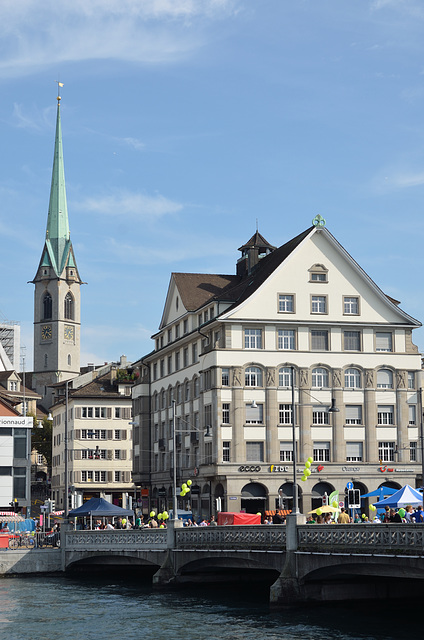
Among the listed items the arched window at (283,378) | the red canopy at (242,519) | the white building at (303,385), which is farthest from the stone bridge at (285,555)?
the arched window at (283,378)

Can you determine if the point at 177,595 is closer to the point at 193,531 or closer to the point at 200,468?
the point at 193,531

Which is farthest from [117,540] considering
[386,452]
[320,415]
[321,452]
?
[386,452]

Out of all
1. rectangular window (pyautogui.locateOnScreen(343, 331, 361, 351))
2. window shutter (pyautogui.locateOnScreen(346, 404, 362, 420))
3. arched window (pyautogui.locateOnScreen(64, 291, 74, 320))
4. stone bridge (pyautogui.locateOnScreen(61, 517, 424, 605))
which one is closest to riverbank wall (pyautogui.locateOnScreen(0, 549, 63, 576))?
stone bridge (pyautogui.locateOnScreen(61, 517, 424, 605))

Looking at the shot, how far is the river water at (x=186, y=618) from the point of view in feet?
122

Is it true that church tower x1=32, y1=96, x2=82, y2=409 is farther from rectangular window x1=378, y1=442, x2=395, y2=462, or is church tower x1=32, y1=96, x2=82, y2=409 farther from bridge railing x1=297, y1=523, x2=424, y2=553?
bridge railing x1=297, y1=523, x2=424, y2=553

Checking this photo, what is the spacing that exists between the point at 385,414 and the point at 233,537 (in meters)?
32.4

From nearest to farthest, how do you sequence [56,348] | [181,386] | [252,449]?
[252,449], [181,386], [56,348]

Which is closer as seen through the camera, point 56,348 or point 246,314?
point 246,314

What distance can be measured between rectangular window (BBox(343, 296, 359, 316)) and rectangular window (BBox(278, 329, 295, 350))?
464 cm

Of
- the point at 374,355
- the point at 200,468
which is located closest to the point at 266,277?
the point at 374,355

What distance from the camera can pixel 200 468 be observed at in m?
76.6

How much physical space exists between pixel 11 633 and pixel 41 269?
6321 inches

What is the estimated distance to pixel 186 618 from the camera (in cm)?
4212

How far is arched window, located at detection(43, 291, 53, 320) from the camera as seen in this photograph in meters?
197
